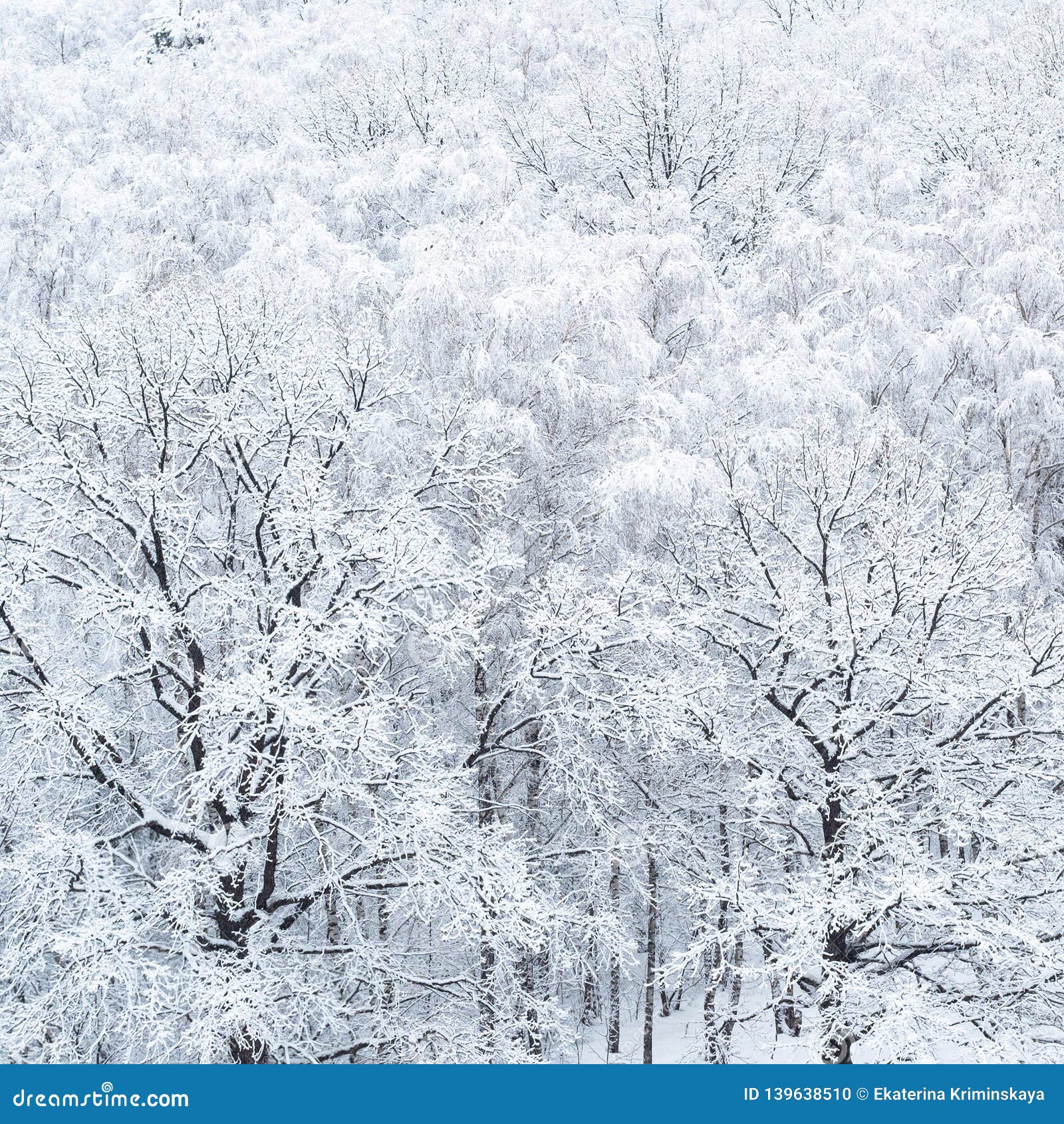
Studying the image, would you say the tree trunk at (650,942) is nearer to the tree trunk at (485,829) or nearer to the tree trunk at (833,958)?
the tree trunk at (485,829)

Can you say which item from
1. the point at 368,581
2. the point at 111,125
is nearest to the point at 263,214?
the point at 111,125

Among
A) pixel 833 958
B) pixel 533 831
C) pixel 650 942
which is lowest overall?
pixel 833 958

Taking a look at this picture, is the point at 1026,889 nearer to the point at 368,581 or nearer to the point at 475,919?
the point at 475,919

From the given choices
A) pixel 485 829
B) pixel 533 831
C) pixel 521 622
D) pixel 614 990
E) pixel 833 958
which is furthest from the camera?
pixel 614 990

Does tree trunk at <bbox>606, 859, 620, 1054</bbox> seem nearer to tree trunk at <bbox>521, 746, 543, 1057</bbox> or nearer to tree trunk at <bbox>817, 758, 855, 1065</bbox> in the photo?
tree trunk at <bbox>521, 746, 543, 1057</bbox>

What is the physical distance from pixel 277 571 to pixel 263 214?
871cm

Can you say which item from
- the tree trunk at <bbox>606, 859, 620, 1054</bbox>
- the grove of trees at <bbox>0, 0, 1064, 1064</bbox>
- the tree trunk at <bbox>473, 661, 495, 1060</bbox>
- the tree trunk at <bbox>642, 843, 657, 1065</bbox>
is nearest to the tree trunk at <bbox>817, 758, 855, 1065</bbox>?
the grove of trees at <bbox>0, 0, 1064, 1064</bbox>

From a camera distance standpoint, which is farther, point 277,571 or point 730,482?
point 730,482

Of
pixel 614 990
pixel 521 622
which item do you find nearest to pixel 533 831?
pixel 614 990

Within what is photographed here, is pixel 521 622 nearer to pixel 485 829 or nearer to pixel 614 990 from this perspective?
pixel 485 829

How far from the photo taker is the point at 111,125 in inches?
831

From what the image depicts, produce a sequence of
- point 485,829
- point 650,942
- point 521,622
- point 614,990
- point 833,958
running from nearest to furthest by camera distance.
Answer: point 485,829, point 833,958, point 521,622, point 650,942, point 614,990

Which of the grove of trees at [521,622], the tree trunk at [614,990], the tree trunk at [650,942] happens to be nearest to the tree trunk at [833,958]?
the grove of trees at [521,622]

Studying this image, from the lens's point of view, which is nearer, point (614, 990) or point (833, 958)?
point (833, 958)
